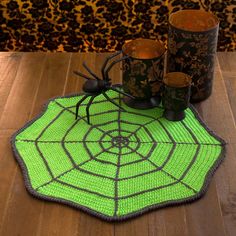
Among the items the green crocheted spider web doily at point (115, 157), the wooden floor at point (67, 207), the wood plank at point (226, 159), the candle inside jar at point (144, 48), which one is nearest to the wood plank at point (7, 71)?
the wooden floor at point (67, 207)

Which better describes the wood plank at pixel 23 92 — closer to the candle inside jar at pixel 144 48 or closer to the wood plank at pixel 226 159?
the candle inside jar at pixel 144 48

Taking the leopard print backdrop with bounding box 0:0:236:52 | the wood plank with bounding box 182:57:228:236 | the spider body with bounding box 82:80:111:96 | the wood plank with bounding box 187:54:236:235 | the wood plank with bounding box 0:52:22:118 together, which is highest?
the spider body with bounding box 82:80:111:96

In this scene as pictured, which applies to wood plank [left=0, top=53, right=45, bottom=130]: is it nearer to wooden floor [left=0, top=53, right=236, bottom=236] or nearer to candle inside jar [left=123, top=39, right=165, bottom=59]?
wooden floor [left=0, top=53, right=236, bottom=236]

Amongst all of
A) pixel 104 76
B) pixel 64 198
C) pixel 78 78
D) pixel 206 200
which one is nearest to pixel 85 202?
pixel 64 198

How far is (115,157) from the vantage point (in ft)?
3.57

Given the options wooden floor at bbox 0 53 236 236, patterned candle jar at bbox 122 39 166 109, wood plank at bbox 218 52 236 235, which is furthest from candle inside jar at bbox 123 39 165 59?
wood plank at bbox 218 52 236 235

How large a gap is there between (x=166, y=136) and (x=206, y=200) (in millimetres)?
224

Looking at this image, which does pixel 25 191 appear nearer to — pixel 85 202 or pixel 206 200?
pixel 85 202

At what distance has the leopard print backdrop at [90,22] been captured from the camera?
6.70ft

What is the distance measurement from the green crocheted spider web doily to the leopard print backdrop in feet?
2.94

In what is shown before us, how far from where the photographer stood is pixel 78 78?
1404mm

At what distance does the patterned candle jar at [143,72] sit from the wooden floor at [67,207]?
0.46 ft

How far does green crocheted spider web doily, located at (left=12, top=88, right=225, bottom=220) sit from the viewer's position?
3.25 feet

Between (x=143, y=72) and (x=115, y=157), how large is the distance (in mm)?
244
